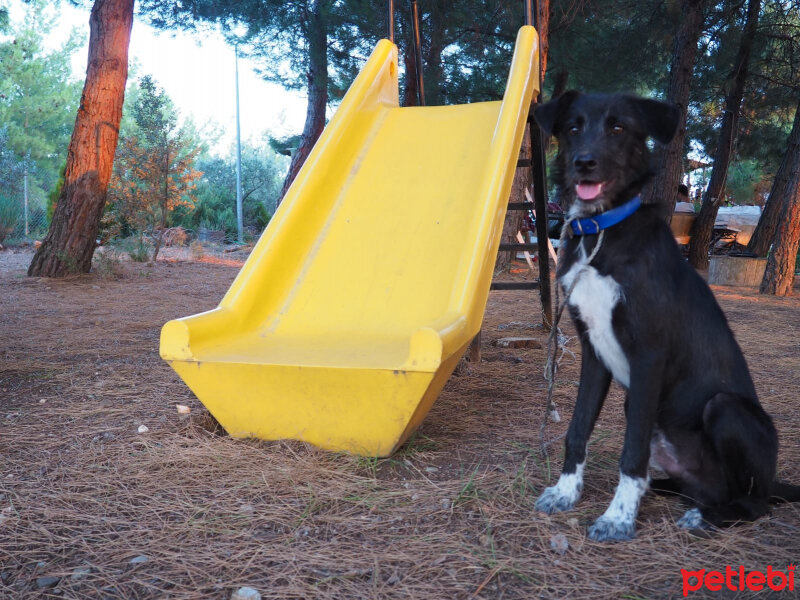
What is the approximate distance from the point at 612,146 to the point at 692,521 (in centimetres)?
123

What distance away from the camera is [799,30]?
10.9 meters

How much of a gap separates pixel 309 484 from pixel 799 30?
12.2 metres

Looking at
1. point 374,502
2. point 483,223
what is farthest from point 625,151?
point 374,502

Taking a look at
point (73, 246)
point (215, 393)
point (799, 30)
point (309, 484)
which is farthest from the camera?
point (799, 30)

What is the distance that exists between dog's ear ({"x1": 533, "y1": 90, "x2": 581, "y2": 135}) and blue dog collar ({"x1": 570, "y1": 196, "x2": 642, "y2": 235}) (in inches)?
15.2

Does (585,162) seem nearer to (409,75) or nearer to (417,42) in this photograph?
(417,42)

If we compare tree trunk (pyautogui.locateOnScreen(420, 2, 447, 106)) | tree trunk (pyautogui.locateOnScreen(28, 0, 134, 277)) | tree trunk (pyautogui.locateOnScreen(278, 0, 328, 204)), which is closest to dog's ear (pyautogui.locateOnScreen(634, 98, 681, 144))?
tree trunk (pyautogui.locateOnScreen(278, 0, 328, 204))

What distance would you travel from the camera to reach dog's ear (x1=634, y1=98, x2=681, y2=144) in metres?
2.11

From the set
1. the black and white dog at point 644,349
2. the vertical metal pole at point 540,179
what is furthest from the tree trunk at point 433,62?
the black and white dog at point 644,349

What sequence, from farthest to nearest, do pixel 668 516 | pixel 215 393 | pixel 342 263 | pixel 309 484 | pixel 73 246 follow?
1. pixel 73 246
2. pixel 342 263
3. pixel 215 393
4. pixel 309 484
5. pixel 668 516

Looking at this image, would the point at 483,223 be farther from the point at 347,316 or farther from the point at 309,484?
the point at 309,484

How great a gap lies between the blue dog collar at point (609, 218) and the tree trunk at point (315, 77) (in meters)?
6.73

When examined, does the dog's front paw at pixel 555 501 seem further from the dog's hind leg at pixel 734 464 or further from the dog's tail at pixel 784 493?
the dog's tail at pixel 784 493

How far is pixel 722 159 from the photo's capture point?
1217cm
